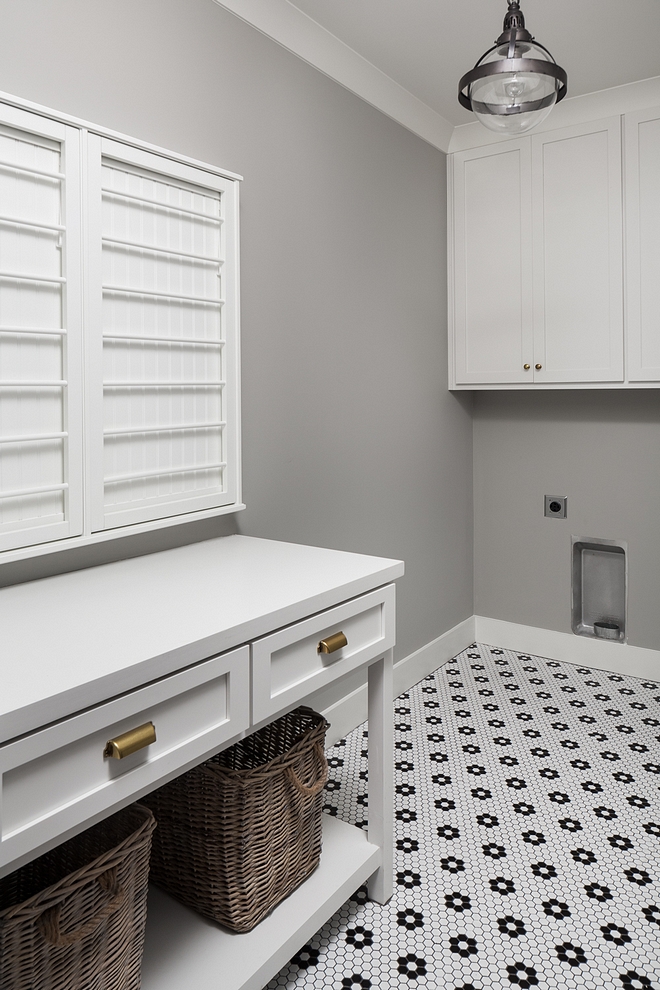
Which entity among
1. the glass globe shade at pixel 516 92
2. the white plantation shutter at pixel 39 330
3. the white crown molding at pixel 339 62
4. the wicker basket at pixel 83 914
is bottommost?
the wicker basket at pixel 83 914

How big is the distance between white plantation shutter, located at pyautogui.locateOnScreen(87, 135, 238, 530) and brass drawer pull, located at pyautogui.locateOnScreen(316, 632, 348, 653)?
0.57 m

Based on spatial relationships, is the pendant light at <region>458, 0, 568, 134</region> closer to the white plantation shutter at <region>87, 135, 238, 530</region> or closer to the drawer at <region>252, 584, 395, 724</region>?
the white plantation shutter at <region>87, 135, 238, 530</region>

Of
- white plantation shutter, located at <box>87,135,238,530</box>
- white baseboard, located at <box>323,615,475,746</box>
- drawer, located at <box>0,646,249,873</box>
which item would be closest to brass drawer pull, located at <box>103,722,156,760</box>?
drawer, located at <box>0,646,249,873</box>

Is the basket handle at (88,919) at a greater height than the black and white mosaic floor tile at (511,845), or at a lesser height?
greater

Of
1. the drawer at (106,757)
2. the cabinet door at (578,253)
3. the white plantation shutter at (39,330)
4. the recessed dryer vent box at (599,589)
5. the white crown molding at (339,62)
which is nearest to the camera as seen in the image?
the drawer at (106,757)

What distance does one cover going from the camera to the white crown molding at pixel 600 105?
260cm

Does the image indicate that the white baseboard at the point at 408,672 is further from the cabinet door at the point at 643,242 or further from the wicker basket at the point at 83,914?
the cabinet door at the point at 643,242

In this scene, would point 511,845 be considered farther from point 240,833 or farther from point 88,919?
point 88,919

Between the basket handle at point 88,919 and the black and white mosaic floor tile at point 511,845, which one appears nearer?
the basket handle at point 88,919

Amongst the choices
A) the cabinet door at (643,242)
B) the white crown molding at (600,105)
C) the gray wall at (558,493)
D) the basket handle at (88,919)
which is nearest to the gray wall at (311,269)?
the gray wall at (558,493)

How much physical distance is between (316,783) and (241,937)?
1.06ft

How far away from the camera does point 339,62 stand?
2322 millimetres

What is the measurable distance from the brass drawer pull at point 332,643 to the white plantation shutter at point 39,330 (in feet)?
1.96

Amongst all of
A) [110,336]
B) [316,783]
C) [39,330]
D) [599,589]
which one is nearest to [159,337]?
[110,336]
